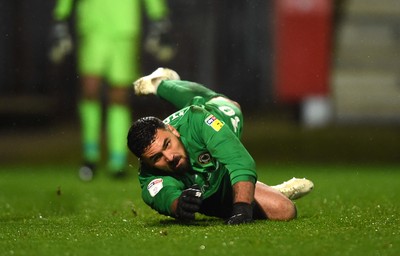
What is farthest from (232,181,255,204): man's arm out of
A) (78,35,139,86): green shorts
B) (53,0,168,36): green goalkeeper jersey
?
(53,0,168,36): green goalkeeper jersey

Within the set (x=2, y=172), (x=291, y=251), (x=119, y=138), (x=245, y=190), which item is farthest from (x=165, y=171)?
(x=2, y=172)

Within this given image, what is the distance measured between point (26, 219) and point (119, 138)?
3.41 meters

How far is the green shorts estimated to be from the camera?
10.8 metres

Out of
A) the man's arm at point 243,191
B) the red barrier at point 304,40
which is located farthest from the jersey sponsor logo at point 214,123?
the red barrier at point 304,40

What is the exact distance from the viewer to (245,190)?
6.08m

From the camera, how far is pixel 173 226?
635 cm

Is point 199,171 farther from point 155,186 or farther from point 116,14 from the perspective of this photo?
point 116,14

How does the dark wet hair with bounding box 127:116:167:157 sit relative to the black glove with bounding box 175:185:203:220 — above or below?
above

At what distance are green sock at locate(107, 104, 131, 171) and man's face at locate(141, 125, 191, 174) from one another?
4.28 metres

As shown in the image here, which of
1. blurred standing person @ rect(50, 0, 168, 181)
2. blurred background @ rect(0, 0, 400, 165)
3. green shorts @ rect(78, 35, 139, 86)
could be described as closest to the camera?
blurred standing person @ rect(50, 0, 168, 181)

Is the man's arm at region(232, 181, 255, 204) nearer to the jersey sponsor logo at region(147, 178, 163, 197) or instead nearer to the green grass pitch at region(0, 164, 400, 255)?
the green grass pitch at region(0, 164, 400, 255)

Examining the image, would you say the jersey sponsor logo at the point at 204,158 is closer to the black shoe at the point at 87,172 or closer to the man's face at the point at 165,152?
the man's face at the point at 165,152

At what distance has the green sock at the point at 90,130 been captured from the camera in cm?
1061

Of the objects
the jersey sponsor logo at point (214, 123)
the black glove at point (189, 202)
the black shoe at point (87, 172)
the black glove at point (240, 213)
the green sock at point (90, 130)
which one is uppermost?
the jersey sponsor logo at point (214, 123)
